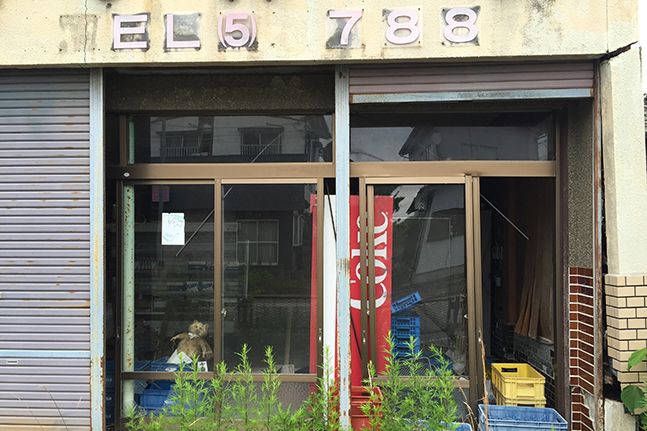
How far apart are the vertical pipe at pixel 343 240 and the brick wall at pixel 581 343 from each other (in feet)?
7.12

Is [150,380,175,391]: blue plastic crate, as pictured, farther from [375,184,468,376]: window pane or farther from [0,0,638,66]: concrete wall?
[0,0,638,66]: concrete wall

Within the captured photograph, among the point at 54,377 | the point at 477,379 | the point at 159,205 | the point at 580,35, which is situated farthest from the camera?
the point at 159,205

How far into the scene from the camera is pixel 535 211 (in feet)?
16.1

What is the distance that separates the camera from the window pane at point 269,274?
177 inches

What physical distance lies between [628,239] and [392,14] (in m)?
2.79

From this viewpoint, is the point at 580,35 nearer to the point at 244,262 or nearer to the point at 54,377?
the point at 244,262

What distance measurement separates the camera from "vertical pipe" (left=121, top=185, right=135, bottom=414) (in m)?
4.56

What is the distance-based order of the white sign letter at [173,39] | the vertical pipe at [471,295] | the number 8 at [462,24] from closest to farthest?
the number 8 at [462,24] < the white sign letter at [173,39] < the vertical pipe at [471,295]

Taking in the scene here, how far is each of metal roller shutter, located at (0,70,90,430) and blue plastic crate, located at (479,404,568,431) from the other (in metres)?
3.70

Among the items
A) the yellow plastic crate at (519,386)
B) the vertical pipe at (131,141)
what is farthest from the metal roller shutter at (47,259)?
the yellow plastic crate at (519,386)

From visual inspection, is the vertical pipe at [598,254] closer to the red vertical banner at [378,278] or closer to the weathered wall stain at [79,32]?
the red vertical banner at [378,278]

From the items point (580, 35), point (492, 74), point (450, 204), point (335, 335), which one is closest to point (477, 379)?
point (335, 335)

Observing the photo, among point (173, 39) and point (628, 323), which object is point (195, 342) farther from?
point (628, 323)

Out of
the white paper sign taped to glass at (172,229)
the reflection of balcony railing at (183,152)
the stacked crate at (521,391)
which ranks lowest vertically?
the stacked crate at (521,391)
